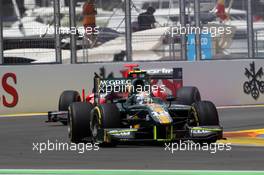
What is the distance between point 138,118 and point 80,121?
3.12 ft

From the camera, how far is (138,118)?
44.1 feet

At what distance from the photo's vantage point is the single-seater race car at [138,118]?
12875mm

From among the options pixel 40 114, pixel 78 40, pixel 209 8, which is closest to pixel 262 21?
pixel 209 8

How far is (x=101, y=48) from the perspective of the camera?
853 inches

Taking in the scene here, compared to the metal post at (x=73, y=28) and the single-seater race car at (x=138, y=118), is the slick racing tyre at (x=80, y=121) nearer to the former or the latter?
the single-seater race car at (x=138, y=118)

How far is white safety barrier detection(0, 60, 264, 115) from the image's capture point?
20.8 metres

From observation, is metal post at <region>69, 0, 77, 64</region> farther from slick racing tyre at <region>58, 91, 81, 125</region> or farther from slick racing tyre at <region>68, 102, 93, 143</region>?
slick racing tyre at <region>68, 102, 93, 143</region>

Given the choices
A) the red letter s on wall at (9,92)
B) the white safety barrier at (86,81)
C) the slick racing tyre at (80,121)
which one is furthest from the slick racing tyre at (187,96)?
the red letter s on wall at (9,92)

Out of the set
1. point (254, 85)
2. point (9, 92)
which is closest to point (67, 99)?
point (9, 92)

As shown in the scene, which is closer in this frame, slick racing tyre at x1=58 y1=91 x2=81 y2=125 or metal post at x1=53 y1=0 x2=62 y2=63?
slick racing tyre at x1=58 y1=91 x2=81 y2=125

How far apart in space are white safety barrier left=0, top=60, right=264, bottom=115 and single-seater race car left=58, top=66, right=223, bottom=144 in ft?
21.5

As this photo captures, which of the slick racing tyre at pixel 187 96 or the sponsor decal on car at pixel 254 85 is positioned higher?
the slick racing tyre at pixel 187 96

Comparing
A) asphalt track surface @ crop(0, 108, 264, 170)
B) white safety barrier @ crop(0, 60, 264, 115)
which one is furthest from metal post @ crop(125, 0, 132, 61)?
asphalt track surface @ crop(0, 108, 264, 170)

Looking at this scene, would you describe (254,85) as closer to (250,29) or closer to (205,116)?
(250,29)
